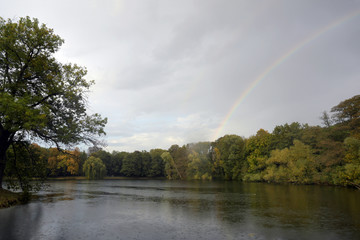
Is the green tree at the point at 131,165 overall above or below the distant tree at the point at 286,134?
below

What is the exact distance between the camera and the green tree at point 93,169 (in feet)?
295

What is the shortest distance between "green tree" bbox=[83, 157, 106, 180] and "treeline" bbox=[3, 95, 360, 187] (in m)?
1.72

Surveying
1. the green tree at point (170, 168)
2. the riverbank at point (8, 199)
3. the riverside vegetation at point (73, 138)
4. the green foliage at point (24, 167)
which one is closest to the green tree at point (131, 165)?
the green tree at point (170, 168)

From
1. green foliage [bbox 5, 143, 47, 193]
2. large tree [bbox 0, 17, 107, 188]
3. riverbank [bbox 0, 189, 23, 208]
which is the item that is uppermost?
large tree [bbox 0, 17, 107, 188]

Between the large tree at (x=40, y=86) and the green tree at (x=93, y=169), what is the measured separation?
68.7 meters

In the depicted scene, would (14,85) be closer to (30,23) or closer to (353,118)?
(30,23)

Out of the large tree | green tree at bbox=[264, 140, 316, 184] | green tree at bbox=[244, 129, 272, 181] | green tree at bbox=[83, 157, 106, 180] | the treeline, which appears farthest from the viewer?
green tree at bbox=[83, 157, 106, 180]

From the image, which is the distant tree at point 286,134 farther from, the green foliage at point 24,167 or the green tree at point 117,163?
the green tree at point 117,163

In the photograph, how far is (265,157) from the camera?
258 feet

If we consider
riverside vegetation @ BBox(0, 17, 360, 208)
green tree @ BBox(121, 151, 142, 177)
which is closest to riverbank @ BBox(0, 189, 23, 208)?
riverside vegetation @ BBox(0, 17, 360, 208)

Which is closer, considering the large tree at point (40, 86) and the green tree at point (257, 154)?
the large tree at point (40, 86)

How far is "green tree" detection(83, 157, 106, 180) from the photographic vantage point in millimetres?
89925

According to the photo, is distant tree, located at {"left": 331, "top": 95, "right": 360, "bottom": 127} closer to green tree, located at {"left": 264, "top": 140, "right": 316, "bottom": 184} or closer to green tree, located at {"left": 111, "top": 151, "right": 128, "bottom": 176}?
green tree, located at {"left": 264, "top": 140, "right": 316, "bottom": 184}

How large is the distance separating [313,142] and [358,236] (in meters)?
55.8
